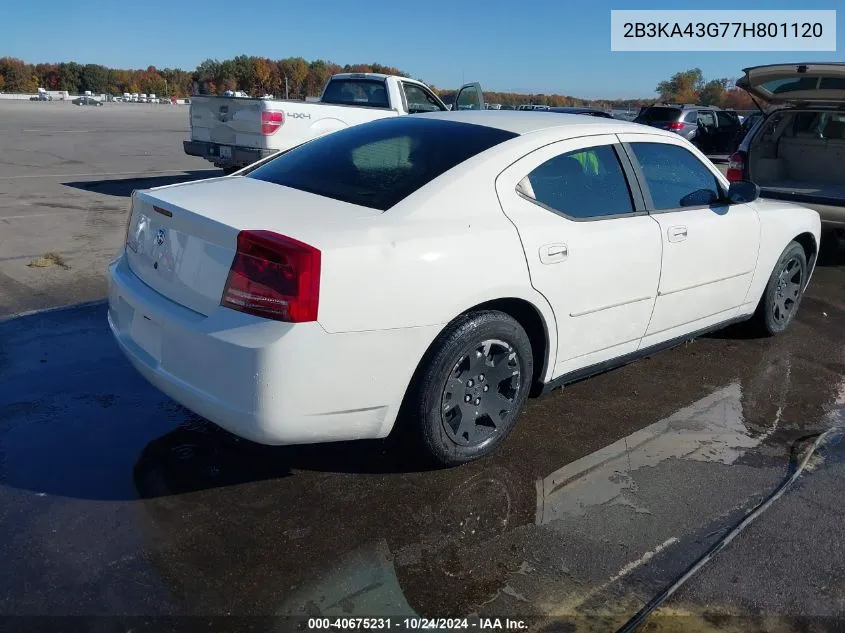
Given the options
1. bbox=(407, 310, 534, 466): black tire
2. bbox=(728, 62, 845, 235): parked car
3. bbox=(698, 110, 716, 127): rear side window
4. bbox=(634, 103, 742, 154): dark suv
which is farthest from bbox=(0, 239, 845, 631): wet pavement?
bbox=(698, 110, 716, 127): rear side window

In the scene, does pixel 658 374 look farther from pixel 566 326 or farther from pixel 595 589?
pixel 595 589

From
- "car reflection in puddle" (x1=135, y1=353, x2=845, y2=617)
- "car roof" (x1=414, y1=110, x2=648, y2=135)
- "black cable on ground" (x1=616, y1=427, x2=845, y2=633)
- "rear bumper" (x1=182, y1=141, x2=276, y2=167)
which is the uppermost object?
"rear bumper" (x1=182, y1=141, x2=276, y2=167)

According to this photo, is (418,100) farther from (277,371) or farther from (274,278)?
(277,371)

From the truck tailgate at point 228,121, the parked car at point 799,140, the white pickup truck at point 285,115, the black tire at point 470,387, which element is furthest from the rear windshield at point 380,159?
the truck tailgate at point 228,121

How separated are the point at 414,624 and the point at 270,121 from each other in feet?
30.6

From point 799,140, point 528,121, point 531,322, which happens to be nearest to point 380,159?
point 528,121

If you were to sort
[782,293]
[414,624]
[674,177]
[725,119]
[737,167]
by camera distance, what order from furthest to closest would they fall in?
[725,119] < [737,167] < [782,293] < [674,177] < [414,624]

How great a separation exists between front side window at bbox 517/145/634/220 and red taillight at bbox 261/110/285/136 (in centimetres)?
753

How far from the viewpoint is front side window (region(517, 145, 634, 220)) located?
3736mm

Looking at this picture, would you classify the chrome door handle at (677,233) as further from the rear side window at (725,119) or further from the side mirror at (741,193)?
the rear side window at (725,119)

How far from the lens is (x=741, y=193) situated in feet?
15.9

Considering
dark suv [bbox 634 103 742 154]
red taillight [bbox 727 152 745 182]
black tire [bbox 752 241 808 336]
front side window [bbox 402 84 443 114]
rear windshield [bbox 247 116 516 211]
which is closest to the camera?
rear windshield [bbox 247 116 516 211]

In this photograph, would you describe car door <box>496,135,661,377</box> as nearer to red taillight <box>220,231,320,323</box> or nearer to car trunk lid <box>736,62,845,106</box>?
red taillight <box>220,231,320,323</box>

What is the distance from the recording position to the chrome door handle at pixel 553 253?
3.56 meters
